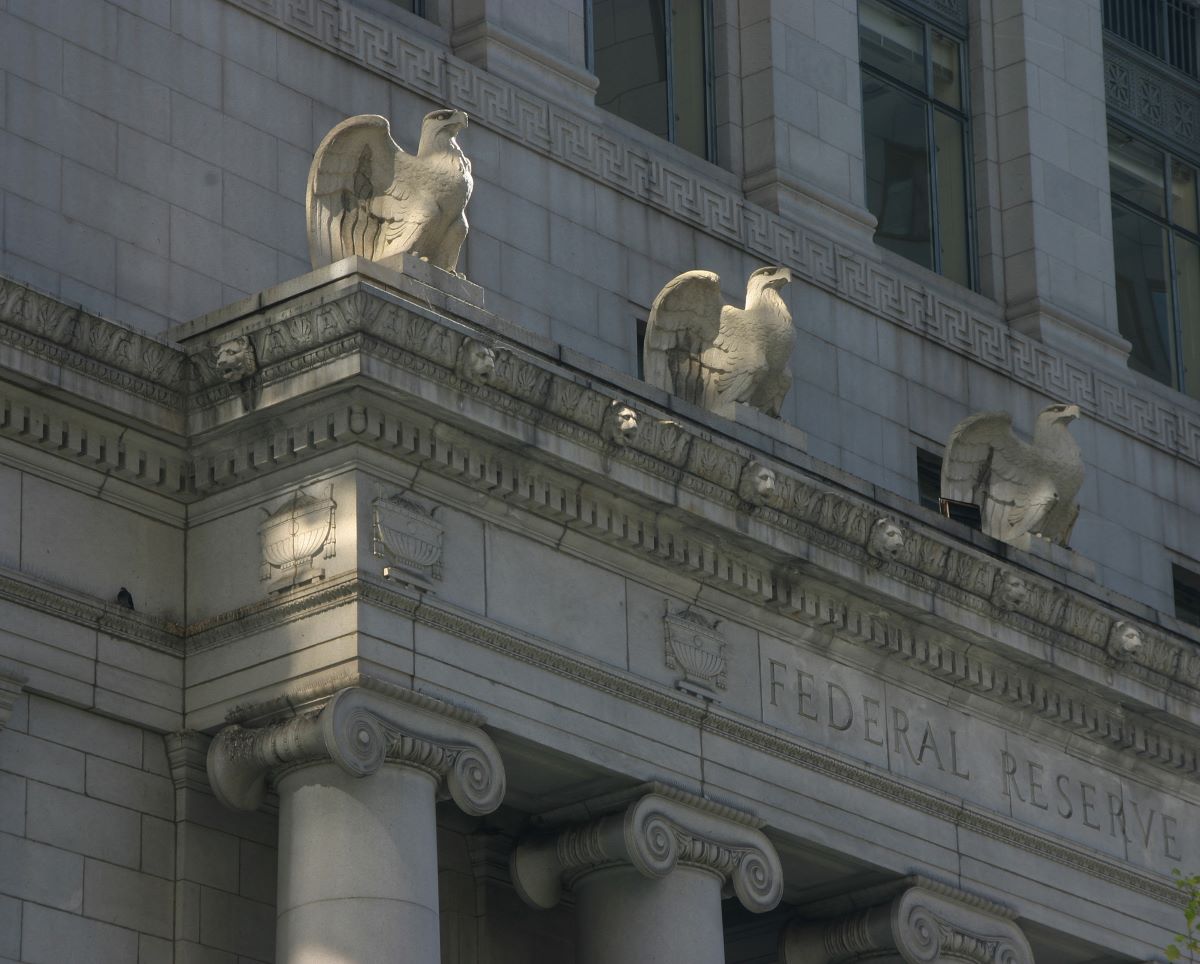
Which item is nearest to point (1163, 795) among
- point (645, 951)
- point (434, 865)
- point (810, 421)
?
Answer: point (810, 421)

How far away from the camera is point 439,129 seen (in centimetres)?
3170

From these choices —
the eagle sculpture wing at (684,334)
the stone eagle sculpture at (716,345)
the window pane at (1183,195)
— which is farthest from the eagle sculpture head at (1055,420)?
the window pane at (1183,195)

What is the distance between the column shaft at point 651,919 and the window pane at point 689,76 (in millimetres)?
10561

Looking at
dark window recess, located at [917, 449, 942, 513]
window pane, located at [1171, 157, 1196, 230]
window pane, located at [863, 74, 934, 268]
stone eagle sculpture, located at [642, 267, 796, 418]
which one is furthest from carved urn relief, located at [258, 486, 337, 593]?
window pane, located at [1171, 157, 1196, 230]

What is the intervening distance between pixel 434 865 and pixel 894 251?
14.3m

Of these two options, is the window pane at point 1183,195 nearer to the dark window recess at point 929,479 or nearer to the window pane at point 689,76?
the dark window recess at point 929,479

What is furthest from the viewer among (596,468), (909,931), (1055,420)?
(1055,420)

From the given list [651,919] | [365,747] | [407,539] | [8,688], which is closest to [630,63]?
[407,539]

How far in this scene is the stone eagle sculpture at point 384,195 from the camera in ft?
103

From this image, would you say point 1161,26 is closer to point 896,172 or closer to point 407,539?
point 896,172

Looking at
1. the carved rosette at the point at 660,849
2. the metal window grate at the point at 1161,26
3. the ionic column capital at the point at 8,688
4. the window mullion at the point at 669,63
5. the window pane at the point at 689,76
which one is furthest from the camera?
the metal window grate at the point at 1161,26

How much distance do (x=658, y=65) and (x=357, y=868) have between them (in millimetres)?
13456

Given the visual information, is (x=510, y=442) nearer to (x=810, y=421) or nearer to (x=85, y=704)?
(x=85, y=704)

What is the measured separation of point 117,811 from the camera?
29.7m
